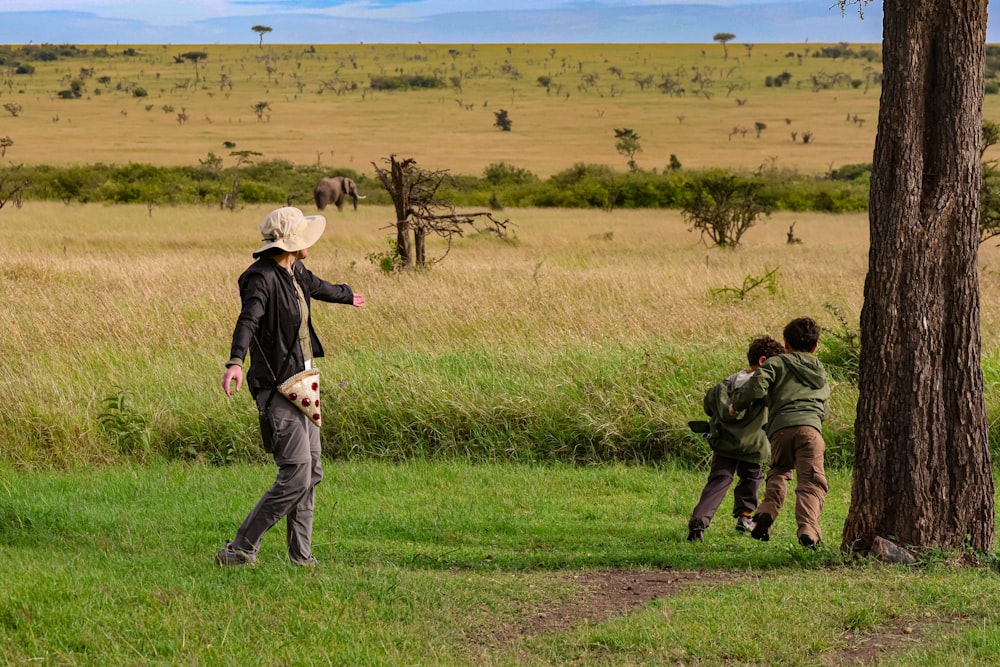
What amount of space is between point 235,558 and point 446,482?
8.61 feet

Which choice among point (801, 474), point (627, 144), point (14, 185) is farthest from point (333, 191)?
point (801, 474)

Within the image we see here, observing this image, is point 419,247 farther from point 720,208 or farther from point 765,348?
point 765,348

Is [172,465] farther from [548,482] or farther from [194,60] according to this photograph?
[194,60]

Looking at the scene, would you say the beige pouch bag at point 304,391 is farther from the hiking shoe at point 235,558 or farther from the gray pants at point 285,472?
the hiking shoe at point 235,558

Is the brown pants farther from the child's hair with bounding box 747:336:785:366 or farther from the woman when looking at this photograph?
the woman

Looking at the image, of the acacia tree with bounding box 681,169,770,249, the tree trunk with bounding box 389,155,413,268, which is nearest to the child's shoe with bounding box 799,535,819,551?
the tree trunk with bounding box 389,155,413,268

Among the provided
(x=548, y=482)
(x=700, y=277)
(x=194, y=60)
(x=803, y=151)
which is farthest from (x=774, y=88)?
(x=548, y=482)

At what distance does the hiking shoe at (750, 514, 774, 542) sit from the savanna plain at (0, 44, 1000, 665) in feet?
0.21

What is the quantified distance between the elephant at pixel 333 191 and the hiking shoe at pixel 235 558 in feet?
97.0

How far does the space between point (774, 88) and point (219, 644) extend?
108m

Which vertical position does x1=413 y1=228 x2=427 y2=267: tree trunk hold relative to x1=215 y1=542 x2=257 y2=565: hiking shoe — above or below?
above

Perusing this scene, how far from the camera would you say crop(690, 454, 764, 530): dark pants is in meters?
6.62

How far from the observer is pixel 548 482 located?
318 inches

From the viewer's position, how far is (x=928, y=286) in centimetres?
569
